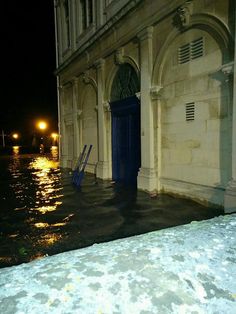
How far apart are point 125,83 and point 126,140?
207 centimetres

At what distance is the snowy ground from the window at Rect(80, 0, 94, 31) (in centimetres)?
1151

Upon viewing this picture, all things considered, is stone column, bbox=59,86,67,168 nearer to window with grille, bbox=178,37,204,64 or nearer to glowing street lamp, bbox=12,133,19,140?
window with grille, bbox=178,37,204,64

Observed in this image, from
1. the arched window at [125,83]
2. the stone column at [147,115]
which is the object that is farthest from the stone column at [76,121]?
the stone column at [147,115]

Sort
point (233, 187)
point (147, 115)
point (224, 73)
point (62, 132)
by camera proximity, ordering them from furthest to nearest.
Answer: point (62, 132) → point (147, 115) → point (224, 73) → point (233, 187)

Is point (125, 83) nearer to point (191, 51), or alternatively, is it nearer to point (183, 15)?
point (191, 51)

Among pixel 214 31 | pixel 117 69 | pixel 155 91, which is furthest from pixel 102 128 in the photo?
pixel 214 31

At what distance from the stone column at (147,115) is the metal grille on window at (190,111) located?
4.10 feet

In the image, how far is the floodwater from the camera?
419 cm

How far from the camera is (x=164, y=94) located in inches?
294

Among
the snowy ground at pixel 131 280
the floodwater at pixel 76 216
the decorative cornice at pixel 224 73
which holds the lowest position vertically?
the floodwater at pixel 76 216

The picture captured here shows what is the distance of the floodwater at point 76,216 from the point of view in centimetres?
419

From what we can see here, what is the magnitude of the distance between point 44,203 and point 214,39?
5.77 metres

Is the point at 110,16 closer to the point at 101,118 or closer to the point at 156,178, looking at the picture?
the point at 101,118

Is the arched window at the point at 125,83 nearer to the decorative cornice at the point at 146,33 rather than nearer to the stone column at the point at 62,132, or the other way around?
the decorative cornice at the point at 146,33
